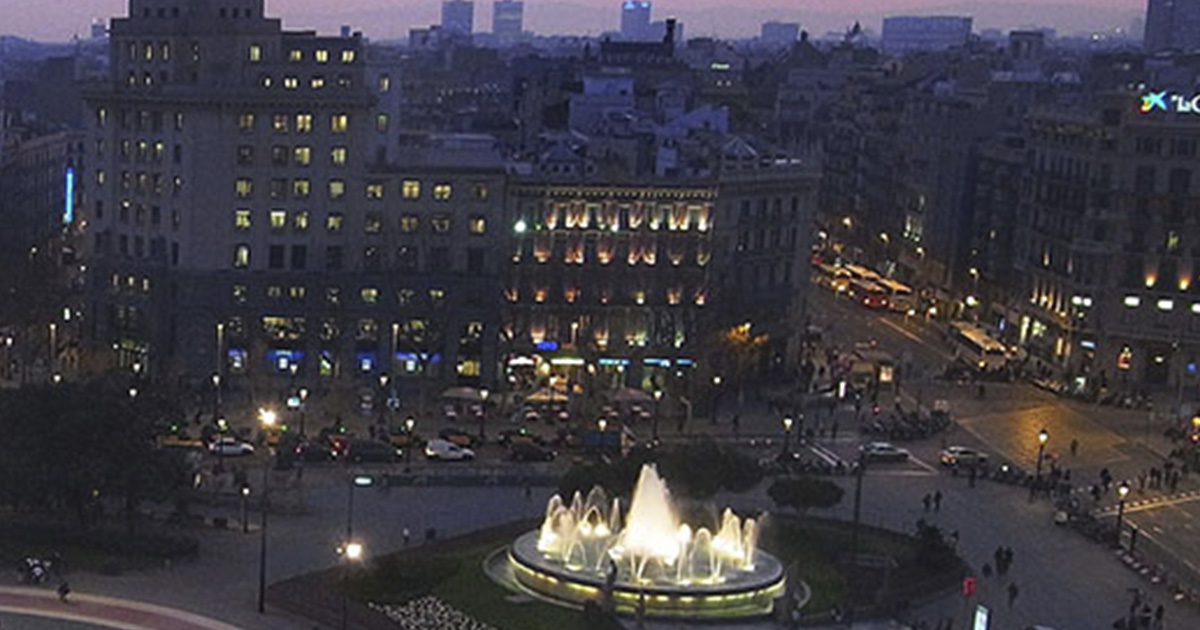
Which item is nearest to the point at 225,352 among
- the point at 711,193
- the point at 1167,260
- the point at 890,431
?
the point at 711,193

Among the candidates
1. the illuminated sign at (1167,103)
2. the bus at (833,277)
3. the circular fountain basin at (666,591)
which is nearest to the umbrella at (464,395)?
the circular fountain basin at (666,591)

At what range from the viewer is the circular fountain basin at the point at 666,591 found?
2333 inches

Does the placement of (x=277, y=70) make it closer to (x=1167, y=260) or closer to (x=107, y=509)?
(x=107, y=509)

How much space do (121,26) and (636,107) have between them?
157 ft

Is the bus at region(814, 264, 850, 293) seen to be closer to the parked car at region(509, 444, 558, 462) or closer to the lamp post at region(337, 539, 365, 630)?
the parked car at region(509, 444, 558, 462)

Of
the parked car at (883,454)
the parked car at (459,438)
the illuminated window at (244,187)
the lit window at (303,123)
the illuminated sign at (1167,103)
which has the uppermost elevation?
the illuminated sign at (1167,103)

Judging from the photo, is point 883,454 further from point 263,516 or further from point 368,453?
point 263,516

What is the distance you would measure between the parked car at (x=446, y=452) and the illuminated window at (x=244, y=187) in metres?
24.8

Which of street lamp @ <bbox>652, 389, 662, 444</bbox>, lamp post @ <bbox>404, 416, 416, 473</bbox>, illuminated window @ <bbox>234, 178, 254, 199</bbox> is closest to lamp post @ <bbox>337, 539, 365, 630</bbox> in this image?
lamp post @ <bbox>404, 416, 416, 473</bbox>

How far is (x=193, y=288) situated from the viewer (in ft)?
330

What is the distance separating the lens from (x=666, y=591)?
2336 inches

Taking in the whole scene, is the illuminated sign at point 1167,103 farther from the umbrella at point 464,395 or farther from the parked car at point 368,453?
the parked car at point 368,453

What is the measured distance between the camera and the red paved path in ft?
186

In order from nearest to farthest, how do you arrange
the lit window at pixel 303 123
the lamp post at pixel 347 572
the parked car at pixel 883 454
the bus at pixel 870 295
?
the lamp post at pixel 347 572
the parked car at pixel 883 454
the lit window at pixel 303 123
the bus at pixel 870 295
